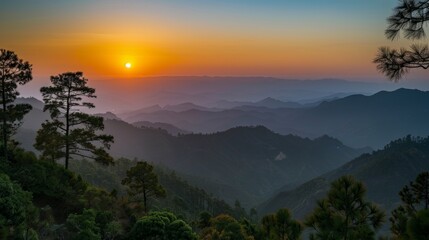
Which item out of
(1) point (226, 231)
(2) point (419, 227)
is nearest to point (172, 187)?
(1) point (226, 231)

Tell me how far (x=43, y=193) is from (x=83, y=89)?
1108 centimetres

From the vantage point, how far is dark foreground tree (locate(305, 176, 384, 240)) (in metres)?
14.4

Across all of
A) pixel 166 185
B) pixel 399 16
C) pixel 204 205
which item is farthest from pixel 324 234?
pixel 166 185

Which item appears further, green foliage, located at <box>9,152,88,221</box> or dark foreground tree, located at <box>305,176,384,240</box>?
green foliage, located at <box>9,152,88,221</box>

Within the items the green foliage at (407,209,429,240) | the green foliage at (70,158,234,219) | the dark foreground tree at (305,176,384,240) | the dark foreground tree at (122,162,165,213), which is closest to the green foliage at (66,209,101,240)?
the dark foreground tree at (305,176,384,240)

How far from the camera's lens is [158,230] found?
73.4 ft

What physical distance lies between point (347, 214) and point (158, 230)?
40.3 feet

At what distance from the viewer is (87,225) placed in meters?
22.7

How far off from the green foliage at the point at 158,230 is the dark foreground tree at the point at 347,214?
33.9 ft

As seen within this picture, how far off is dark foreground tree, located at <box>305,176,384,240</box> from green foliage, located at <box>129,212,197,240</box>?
10331 mm

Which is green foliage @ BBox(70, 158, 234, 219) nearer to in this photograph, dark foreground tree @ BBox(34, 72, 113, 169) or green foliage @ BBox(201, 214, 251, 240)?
dark foreground tree @ BBox(34, 72, 113, 169)

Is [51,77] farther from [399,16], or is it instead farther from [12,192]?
[399,16]

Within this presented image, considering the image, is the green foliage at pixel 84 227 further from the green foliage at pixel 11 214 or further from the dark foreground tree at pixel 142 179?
the dark foreground tree at pixel 142 179

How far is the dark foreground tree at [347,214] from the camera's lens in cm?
1440
